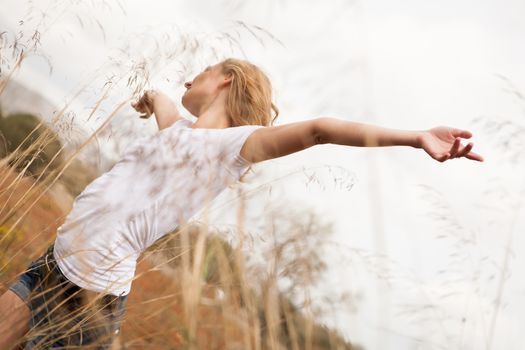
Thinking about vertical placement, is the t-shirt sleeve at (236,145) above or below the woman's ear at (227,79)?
below

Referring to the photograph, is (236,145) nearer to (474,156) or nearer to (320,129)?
(320,129)

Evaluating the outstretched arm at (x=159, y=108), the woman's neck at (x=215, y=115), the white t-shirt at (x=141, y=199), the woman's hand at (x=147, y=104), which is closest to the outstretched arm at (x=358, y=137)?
A: the white t-shirt at (x=141, y=199)

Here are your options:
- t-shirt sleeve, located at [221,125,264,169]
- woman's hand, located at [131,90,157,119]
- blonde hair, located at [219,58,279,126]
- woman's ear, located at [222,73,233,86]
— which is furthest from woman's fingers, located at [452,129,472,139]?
woman's hand, located at [131,90,157,119]

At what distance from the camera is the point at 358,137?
4.21ft

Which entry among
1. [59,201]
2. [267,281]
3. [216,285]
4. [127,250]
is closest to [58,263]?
[127,250]

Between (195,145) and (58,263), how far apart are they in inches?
18.5

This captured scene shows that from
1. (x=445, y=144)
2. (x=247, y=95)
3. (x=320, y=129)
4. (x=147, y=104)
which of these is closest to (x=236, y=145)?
(x=320, y=129)

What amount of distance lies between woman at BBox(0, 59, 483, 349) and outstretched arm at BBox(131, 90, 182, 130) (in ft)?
1.05

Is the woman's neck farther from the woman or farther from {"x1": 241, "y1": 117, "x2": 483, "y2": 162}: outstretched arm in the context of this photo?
{"x1": 241, "y1": 117, "x2": 483, "y2": 162}: outstretched arm

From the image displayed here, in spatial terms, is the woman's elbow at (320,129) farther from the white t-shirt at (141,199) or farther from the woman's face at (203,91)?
the woman's face at (203,91)

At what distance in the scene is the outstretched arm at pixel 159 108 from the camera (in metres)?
2.00

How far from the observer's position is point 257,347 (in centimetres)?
113

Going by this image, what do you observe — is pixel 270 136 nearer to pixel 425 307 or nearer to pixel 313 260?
pixel 313 260

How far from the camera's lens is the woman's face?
188cm
